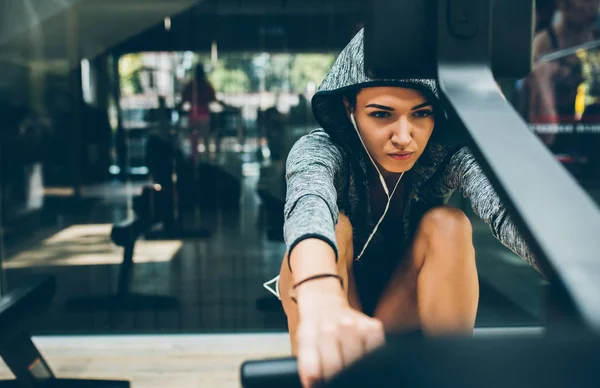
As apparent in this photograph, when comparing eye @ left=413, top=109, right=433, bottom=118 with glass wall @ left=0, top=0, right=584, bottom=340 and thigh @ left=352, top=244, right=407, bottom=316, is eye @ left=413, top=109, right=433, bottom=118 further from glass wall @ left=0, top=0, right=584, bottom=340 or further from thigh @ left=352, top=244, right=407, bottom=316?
glass wall @ left=0, top=0, right=584, bottom=340

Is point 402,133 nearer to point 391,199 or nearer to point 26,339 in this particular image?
point 391,199

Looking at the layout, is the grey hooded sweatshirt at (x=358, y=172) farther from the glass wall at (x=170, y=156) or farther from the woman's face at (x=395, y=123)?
the glass wall at (x=170, y=156)

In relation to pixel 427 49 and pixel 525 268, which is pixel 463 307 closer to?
pixel 427 49

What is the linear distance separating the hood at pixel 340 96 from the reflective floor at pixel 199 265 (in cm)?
232

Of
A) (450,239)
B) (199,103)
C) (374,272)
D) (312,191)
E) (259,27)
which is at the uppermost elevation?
(259,27)

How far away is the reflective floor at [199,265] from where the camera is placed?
3662 millimetres

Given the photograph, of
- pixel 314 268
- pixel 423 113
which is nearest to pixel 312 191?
pixel 314 268

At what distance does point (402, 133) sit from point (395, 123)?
0.03 meters

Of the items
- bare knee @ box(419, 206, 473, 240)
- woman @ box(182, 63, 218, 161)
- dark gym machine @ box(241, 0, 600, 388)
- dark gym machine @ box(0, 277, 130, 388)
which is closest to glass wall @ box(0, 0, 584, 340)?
woman @ box(182, 63, 218, 161)

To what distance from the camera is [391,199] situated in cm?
141

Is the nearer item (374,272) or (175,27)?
(374,272)

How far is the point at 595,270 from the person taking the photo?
0.61m

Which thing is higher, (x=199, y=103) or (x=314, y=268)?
(x=199, y=103)

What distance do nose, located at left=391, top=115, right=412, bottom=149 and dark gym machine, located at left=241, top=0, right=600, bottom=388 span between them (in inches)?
11.8
